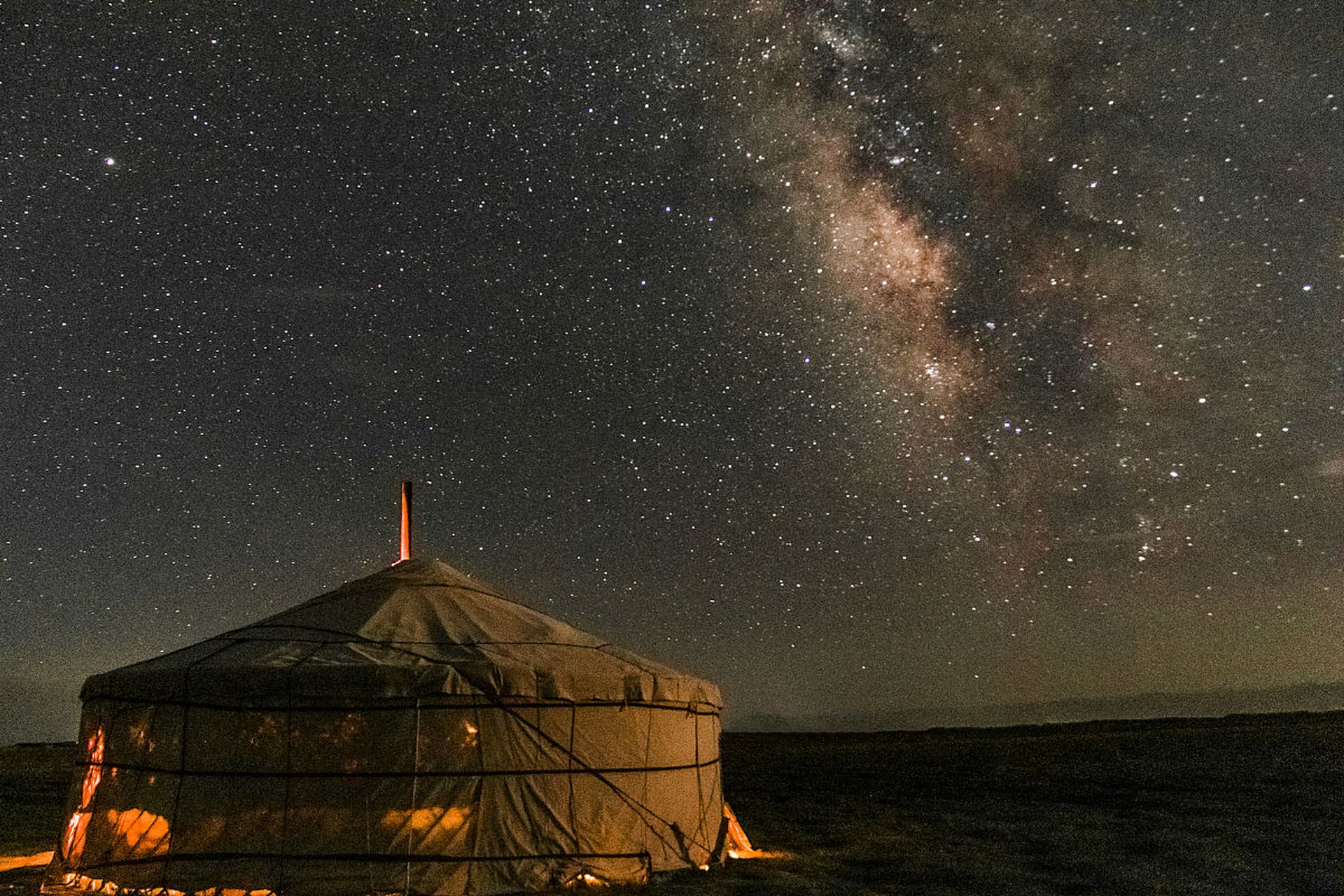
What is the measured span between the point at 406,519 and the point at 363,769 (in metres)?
3.68

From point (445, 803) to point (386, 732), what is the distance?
1.90ft

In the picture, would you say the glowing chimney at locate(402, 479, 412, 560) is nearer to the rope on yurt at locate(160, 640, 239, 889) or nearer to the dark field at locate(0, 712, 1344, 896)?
the rope on yurt at locate(160, 640, 239, 889)

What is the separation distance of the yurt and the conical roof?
0.02 metres

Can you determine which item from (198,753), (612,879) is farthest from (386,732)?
(612,879)

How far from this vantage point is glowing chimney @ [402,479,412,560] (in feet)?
32.3

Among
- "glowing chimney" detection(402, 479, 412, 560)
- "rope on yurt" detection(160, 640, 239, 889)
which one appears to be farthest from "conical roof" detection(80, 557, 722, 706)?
"glowing chimney" detection(402, 479, 412, 560)

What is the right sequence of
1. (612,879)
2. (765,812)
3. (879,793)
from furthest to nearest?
(879,793), (765,812), (612,879)

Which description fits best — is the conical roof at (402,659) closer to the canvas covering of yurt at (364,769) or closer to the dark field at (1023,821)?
the canvas covering of yurt at (364,769)

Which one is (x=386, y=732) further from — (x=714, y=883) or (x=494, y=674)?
(x=714, y=883)

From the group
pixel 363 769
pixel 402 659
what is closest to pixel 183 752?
pixel 363 769

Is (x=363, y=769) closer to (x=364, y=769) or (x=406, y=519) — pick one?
(x=364, y=769)

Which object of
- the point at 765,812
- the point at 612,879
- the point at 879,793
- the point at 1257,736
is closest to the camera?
the point at 612,879

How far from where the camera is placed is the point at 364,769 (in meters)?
6.60

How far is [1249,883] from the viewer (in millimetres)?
7848
